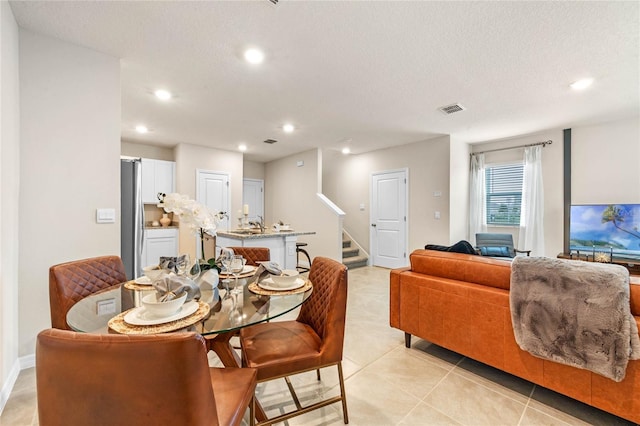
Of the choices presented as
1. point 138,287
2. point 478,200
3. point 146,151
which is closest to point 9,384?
point 138,287

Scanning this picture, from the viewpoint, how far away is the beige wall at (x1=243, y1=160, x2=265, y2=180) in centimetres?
716

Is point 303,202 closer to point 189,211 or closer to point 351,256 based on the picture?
point 351,256

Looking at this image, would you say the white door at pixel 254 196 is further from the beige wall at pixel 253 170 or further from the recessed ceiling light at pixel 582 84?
the recessed ceiling light at pixel 582 84

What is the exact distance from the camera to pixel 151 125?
14.0 ft

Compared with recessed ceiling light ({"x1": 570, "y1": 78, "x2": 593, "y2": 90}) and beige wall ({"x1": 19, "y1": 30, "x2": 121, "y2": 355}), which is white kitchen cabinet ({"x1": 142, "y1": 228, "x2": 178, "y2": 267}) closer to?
beige wall ({"x1": 19, "y1": 30, "x2": 121, "y2": 355})

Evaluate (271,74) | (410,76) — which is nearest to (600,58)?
(410,76)

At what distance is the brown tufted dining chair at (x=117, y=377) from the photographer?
0.69 metres

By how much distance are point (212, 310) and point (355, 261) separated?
4.86 m

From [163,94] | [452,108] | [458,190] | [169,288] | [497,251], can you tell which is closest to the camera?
[169,288]

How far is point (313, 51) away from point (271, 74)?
22.2 inches

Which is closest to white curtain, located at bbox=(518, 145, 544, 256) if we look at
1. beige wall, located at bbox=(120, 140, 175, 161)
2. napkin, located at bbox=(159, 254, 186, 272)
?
napkin, located at bbox=(159, 254, 186, 272)

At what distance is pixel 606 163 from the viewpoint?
13.7 ft

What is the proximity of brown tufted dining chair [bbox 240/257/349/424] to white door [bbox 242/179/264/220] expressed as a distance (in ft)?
18.5

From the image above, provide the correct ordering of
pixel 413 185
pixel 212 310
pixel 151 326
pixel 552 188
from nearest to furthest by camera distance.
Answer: pixel 151 326 < pixel 212 310 < pixel 552 188 < pixel 413 185
